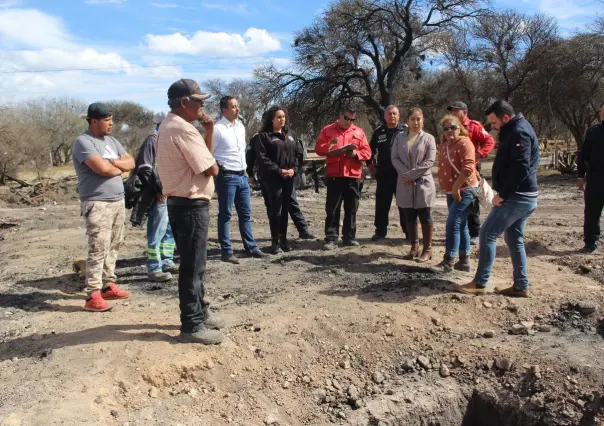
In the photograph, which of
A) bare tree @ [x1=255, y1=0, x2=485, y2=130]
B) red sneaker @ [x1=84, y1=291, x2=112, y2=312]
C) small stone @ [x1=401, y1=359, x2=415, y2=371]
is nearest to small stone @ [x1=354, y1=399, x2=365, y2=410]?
small stone @ [x1=401, y1=359, x2=415, y2=371]

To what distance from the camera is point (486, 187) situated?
570cm

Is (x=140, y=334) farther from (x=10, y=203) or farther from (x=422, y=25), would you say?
(x=422, y=25)

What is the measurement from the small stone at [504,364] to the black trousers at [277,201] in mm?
3481

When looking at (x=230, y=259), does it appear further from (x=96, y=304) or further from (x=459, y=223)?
(x=459, y=223)

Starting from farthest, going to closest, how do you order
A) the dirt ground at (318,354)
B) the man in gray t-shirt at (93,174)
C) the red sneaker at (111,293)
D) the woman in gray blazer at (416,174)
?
1. the woman in gray blazer at (416,174)
2. the red sneaker at (111,293)
3. the man in gray t-shirt at (93,174)
4. the dirt ground at (318,354)

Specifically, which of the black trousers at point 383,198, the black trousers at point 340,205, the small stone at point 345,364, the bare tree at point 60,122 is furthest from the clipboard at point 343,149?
the bare tree at point 60,122

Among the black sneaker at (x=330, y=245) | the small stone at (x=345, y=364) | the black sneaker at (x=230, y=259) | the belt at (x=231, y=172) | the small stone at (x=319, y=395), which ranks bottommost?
the small stone at (x=319, y=395)

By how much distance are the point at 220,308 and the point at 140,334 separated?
0.99 m

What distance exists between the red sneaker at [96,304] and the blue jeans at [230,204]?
1956mm

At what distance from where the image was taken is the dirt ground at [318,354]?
361 cm

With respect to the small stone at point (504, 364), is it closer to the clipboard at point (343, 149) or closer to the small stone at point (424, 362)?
the small stone at point (424, 362)

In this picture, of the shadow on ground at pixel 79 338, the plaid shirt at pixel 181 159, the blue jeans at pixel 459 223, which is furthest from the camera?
the blue jeans at pixel 459 223

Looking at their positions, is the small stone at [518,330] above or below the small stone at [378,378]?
above

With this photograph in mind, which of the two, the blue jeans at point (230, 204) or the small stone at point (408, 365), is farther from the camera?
the blue jeans at point (230, 204)
